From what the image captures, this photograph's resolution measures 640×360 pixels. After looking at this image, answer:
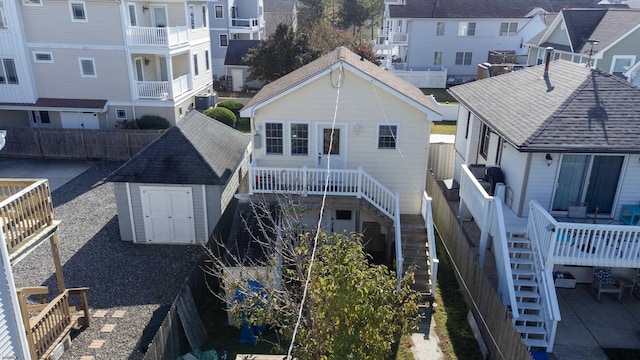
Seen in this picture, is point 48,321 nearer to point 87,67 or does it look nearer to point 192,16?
point 87,67

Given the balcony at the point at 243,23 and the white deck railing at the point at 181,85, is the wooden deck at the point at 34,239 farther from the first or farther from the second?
the balcony at the point at 243,23

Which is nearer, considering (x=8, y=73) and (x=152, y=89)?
(x=8, y=73)

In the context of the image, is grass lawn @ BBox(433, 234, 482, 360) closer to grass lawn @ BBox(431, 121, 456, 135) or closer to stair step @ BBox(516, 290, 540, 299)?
stair step @ BBox(516, 290, 540, 299)

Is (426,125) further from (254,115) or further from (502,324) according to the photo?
(502,324)

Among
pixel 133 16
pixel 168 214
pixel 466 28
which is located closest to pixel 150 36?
pixel 133 16

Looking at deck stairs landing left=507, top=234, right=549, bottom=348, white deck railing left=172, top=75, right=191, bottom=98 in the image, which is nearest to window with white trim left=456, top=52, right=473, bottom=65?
white deck railing left=172, top=75, right=191, bottom=98

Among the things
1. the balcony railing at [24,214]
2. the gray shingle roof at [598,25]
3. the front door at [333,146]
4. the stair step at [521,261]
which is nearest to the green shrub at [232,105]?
the front door at [333,146]

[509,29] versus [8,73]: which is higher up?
[509,29]
